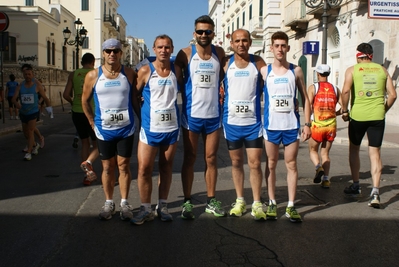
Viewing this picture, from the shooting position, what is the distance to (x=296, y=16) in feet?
86.9

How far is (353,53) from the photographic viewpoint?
20000 mm

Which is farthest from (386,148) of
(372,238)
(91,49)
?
(91,49)

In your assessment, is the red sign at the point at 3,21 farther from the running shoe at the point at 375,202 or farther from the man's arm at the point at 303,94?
the running shoe at the point at 375,202

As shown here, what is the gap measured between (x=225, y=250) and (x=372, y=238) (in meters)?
1.48

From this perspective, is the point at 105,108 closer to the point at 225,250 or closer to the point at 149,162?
the point at 149,162

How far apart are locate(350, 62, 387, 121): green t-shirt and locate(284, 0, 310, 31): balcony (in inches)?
818

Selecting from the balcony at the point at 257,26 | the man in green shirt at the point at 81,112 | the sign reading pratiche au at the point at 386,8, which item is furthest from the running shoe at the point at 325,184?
the balcony at the point at 257,26

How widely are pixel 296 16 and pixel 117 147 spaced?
2343 cm

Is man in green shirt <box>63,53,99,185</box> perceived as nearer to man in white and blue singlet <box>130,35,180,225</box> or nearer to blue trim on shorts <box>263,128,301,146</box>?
man in white and blue singlet <box>130,35,180,225</box>

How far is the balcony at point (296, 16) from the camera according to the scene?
25.7 meters

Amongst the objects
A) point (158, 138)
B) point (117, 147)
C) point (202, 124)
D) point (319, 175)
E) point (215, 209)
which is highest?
point (202, 124)

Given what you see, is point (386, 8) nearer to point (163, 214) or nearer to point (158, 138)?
point (158, 138)

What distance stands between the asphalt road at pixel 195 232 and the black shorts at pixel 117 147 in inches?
27.6

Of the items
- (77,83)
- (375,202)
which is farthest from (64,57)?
(375,202)
